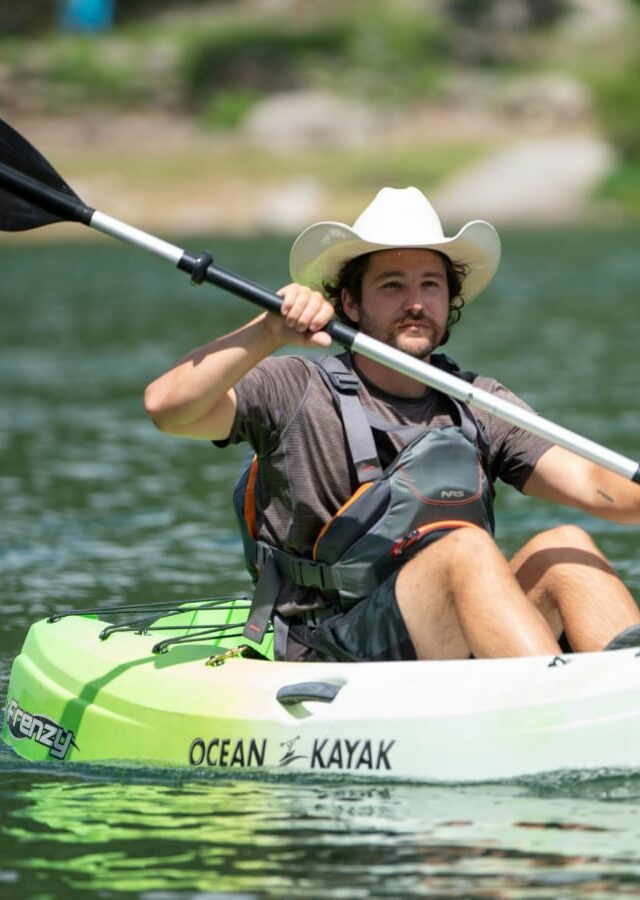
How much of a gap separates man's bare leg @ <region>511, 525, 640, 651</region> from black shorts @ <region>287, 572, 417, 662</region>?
0.43 m

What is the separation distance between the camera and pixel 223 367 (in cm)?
514

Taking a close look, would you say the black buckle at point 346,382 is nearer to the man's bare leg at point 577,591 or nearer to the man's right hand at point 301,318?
the man's right hand at point 301,318

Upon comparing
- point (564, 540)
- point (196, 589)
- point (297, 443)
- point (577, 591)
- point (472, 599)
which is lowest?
point (472, 599)

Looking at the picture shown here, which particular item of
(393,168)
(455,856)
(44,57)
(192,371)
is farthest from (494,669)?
(44,57)

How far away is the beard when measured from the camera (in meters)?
5.58

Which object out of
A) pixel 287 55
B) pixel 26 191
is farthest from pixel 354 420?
pixel 287 55

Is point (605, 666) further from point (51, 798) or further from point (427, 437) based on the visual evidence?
point (51, 798)

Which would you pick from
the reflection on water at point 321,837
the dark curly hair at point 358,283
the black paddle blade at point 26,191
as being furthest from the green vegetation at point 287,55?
the reflection on water at point 321,837

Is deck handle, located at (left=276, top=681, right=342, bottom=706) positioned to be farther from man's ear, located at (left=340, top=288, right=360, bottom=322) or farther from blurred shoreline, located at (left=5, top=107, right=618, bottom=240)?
blurred shoreline, located at (left=5, top=107, right=618, bottom=240)

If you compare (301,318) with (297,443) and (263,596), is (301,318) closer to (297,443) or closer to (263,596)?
(297,443)

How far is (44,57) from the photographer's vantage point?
67.9 m

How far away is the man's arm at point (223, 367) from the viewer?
16.9ft

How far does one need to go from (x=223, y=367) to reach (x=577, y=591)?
1.15m

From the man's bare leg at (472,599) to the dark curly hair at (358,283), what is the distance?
739 millimetres
